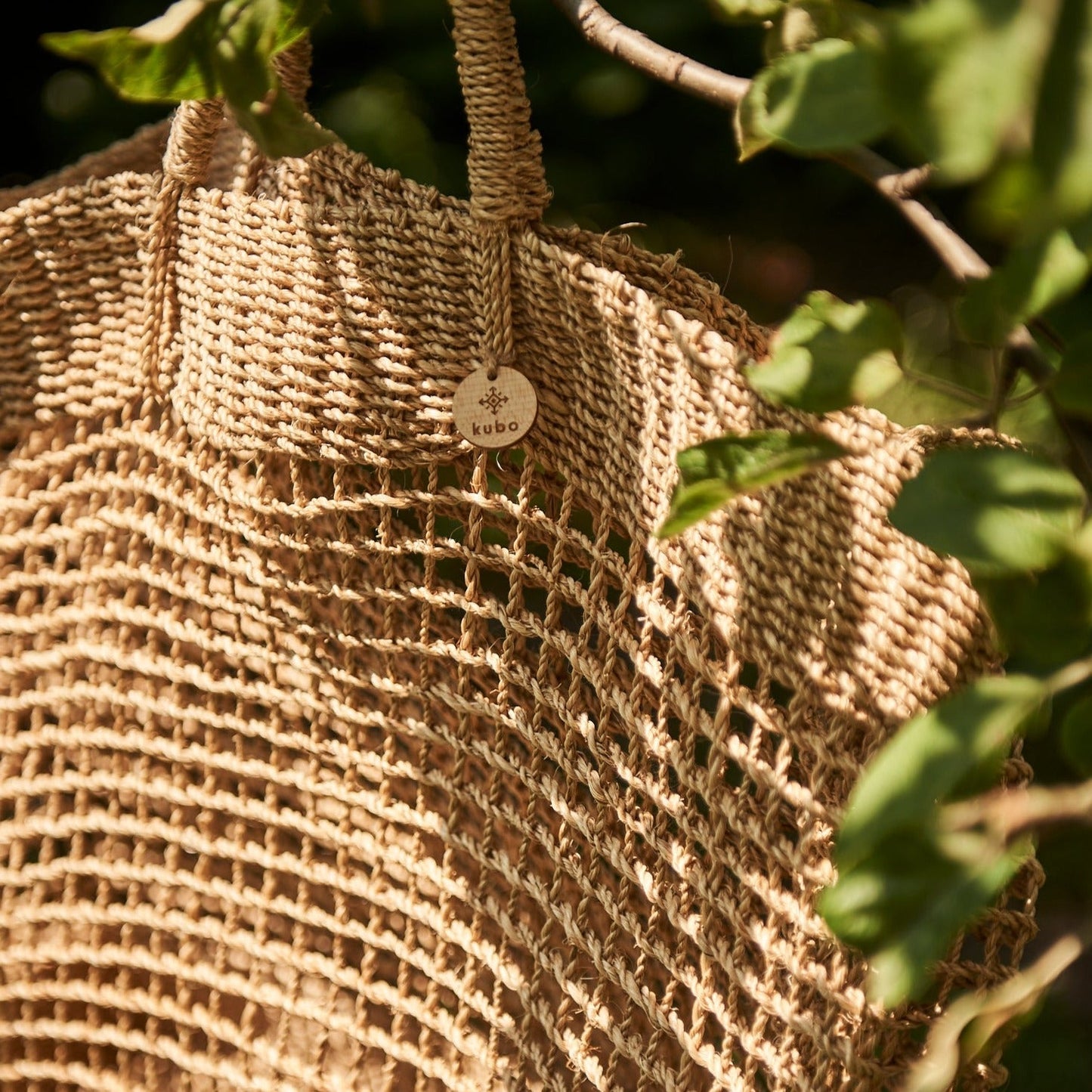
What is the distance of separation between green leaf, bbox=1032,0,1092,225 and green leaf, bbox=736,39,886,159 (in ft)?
0.25

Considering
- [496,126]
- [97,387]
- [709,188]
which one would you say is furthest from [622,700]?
[709,188]

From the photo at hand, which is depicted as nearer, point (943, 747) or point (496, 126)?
point (943, 747)

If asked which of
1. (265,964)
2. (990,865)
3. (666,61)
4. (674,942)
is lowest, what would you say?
(265,964)

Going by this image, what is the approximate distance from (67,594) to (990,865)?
1.89 feet

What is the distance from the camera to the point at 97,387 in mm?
630

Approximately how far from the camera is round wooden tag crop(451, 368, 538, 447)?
49 centimetres

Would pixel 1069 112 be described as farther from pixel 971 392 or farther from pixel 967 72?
pixel 971 392

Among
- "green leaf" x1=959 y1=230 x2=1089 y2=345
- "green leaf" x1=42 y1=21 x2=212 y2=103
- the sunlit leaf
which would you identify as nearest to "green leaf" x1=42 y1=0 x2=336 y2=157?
"green leaf" x1=42 y1=21 x2=212 y2=103

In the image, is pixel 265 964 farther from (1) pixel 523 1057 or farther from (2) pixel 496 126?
(2) pixel 496 126

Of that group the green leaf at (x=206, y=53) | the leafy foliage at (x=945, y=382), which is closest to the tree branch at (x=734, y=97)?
the leafy foliage at (x=945, y=382)

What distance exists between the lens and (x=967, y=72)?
182mm

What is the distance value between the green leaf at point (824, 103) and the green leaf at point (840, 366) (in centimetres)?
8

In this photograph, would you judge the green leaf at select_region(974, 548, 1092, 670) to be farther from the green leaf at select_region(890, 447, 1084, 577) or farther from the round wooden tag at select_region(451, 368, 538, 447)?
the round wooden tag at select_region(451, 368, 538, 447)

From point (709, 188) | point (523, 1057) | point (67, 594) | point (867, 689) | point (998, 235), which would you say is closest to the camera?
point (998, 235)
